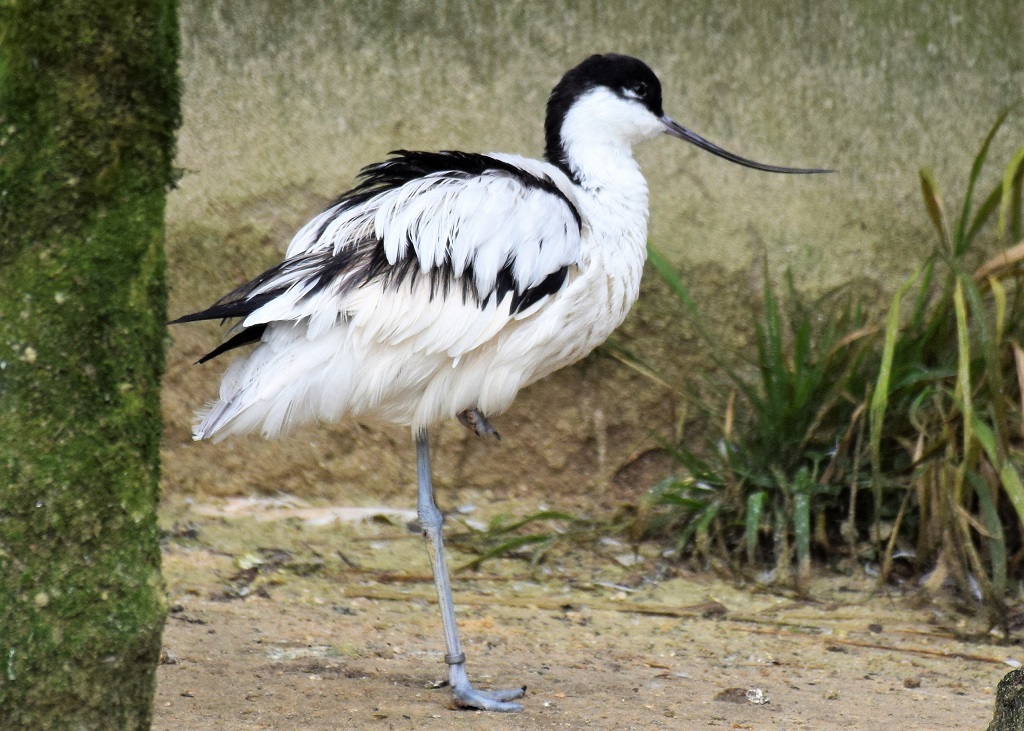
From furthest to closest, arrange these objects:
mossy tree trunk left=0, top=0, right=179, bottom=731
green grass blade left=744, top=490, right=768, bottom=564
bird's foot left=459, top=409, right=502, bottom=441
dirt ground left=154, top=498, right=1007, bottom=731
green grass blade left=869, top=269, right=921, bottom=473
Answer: green grass blade left=744, top=490, right=768, bottom=564
green grass blade left=869, top=269, right=921, bottom=473
bird's foot left=459, top=409, right=502, bottom=441
dirt ground left=154, top=498, right=1007, bottom=731
mossy tree trunk left=0, top=0, right=179, bottom=731

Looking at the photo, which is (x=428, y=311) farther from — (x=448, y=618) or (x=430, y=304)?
(x=448, y=618)

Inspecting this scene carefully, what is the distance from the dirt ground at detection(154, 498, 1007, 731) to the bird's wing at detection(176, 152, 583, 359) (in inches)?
30.8

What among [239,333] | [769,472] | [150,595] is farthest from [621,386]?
[150,595]

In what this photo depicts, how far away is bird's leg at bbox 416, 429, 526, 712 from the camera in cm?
301

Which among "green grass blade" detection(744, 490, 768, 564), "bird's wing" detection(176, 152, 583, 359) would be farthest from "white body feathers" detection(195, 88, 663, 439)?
"green grass blade" detection(744, 490, 768, 564)

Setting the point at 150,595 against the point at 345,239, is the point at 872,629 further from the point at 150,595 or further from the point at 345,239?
the point at 150,595

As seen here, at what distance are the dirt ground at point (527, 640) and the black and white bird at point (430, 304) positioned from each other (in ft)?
0.93

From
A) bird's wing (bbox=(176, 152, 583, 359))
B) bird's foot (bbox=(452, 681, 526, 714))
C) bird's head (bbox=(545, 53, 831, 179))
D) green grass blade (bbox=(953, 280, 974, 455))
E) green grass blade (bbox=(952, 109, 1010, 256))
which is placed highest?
bird's head (bbox=(545, 53, 831, 179))

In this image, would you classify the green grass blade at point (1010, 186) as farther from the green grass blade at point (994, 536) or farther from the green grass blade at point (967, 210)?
the green grass blade at point (994, 536)

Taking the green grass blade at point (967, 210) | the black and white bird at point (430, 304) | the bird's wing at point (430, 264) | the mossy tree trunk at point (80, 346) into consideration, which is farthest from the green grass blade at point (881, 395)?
the mossy tree trunk at point (80, 346)

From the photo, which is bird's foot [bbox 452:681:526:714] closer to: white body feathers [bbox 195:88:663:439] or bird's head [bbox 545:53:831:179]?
white body feathers [bbox 195:88:663:439]

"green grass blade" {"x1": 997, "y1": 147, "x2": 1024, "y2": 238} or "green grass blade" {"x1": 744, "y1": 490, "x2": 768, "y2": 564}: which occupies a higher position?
"green grass blade" {"x1": 997, "y1": 147, "x2": 1024, "y2": 238}

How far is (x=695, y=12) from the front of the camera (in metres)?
4.44

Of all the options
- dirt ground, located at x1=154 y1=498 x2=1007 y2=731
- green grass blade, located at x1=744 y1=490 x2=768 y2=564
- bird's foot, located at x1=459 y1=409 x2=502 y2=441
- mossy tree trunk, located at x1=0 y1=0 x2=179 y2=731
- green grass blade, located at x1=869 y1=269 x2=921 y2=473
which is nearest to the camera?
mossy tree trunk, located at x1=0 y1=0 x2=179 y2=731
